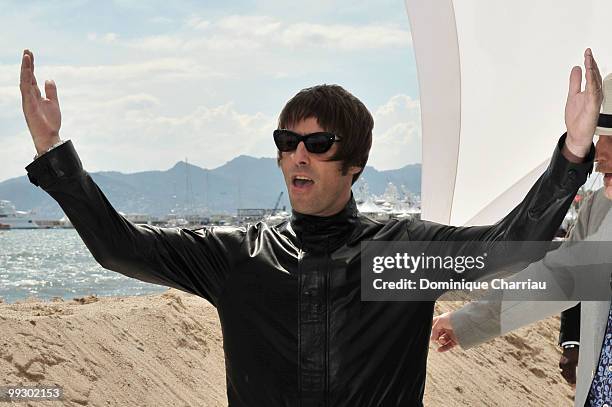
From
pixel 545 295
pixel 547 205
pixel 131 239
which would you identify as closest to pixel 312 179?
pixel 131 239

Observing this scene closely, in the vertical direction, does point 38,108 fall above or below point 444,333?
above

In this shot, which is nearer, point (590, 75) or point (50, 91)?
point (590, 75)

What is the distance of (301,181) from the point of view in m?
2.18

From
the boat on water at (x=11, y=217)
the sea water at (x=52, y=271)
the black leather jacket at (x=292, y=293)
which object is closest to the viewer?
the black leather jacket at (x=292, y=293)

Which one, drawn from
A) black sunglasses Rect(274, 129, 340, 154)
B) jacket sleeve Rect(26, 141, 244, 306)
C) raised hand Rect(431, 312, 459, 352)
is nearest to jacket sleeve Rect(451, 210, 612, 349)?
raised hand Rect(431, 312, 459, 352)

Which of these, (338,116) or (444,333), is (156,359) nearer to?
(444,333)

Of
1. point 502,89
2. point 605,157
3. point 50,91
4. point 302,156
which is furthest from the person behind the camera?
point 502,89

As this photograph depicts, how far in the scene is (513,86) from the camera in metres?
7.21

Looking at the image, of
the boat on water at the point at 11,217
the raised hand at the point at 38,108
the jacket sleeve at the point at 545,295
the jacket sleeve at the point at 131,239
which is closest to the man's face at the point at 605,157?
the jacket sleeve at the point at 545,295

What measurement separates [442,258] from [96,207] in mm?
901

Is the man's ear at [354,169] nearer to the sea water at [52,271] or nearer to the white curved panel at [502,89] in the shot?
the sea water at [52,271]

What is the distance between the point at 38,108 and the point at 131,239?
0.39 m

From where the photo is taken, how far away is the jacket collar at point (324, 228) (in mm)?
2139

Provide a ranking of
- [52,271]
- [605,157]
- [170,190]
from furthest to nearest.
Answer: [170,190] < [52,271] < [605,157]
